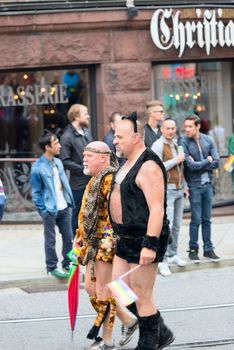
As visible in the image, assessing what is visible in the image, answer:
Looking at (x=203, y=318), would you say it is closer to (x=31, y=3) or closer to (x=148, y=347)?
(x=148, y=347)

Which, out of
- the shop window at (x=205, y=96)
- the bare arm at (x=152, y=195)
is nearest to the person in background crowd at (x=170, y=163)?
the bare arm at (x=152, y=195)

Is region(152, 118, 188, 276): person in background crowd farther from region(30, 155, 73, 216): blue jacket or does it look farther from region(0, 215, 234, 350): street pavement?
A: region(30, 155, 73, 216): blue jacket

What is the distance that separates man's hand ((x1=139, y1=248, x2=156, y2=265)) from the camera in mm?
6848

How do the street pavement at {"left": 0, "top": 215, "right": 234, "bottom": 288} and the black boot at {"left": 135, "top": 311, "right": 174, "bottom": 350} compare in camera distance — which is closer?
the black boot at {"left": 135, "top": 311, "right": 174, "bottom": 350}

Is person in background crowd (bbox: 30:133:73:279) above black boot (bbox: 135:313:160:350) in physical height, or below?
above

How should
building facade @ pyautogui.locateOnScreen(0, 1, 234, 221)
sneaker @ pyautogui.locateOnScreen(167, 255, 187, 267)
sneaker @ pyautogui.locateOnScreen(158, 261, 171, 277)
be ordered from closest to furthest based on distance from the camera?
sneaker @ pyautogui.locateOnScreen(158, 261, 171, 277), sneaker @ pyautogui.locateOnScreen(167, 255, 187, 267), building facade @ pyautogui.locateOnScreen(0, 1, 234, 221)

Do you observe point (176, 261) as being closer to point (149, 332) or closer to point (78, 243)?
point (78, 243)

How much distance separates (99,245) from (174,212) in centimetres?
376

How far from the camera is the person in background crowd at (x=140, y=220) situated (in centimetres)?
690

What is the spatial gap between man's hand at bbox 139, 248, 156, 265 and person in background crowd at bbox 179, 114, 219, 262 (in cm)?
472

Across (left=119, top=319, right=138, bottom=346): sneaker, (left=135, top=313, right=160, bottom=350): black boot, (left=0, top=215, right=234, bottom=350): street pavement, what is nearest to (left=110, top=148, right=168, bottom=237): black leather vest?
(left=135, top=313, right=160, bottom=350): black boot

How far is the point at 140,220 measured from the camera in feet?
23.1

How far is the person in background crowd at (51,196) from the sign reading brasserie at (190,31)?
489cm

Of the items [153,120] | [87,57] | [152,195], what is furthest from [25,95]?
[152,195]
